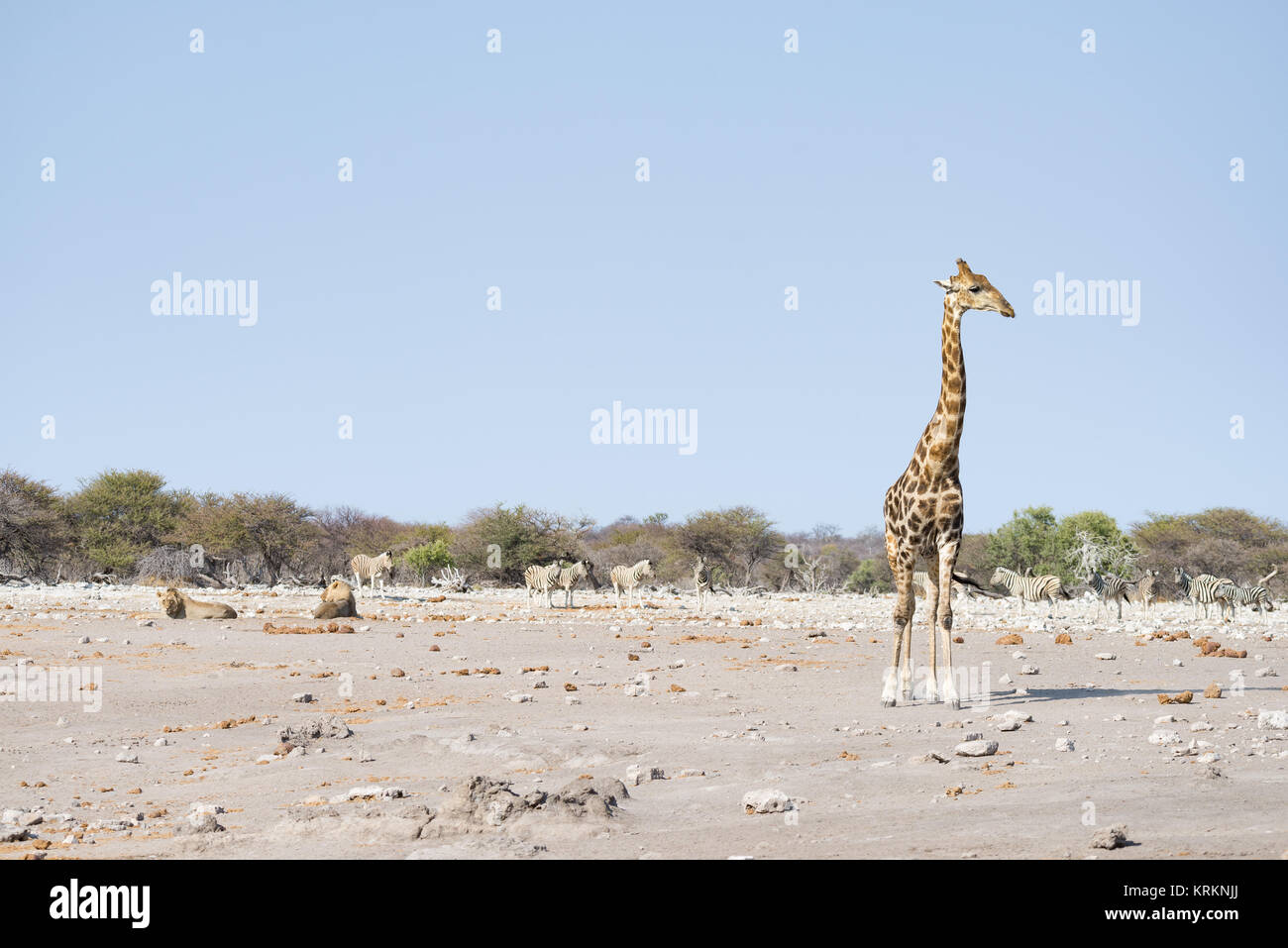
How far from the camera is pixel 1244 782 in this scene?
27.3 ft

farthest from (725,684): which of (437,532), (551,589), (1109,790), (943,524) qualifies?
(437,532)

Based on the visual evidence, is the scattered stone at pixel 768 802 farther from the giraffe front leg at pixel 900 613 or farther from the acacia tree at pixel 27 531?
the acacia tree at pixel 27 531

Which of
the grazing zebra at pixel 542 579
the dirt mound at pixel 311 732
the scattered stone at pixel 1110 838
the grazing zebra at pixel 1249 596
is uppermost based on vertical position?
the grazing zebra at pixel 542 579

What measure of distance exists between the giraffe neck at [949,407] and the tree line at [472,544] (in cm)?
3374

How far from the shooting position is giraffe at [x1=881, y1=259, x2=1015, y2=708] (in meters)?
12.4

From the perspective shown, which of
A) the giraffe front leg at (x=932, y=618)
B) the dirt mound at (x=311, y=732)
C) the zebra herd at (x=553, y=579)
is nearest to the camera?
the dirt mound at (x=311, y=732)

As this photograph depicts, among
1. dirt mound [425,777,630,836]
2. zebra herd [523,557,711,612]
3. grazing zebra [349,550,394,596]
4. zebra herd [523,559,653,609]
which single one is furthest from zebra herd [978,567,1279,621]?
dirt mound [425,777,630,836]

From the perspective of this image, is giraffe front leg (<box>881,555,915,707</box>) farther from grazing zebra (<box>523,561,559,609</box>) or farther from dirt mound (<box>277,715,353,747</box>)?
grazing zebra (<box>523,561,559,609</box>)

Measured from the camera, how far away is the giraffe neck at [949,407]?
40.8ft

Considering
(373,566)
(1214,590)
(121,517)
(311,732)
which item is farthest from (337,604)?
(121,517)

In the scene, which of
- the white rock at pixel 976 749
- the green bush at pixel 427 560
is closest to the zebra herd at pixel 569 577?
the green bush at pixel 427 560

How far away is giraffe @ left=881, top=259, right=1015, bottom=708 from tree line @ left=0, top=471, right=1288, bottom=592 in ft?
110
